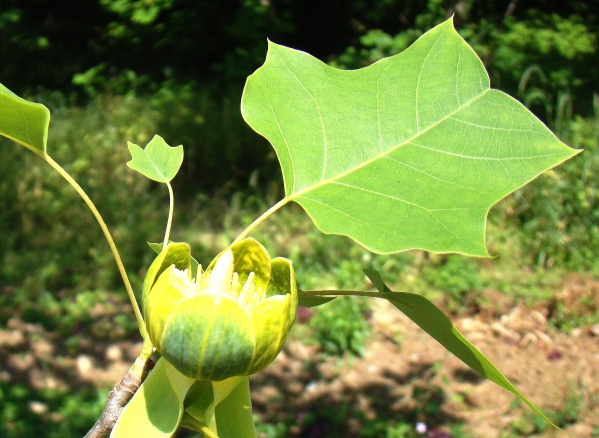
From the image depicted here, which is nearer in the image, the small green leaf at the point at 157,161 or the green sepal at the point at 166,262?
the green sepal at the point at 166,262

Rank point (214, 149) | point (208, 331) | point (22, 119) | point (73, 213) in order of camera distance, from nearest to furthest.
Result: point (208, 331) → point (22, 119) → point (73, 213) → point (214, 149)

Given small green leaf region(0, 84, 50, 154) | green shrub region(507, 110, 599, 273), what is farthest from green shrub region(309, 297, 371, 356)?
small green leaf region(0, 84, 50, 154)

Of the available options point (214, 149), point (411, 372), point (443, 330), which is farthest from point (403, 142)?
point (214, 149)

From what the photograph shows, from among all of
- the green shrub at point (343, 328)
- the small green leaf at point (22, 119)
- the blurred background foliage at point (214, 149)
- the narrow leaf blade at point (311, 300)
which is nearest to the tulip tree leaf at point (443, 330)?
the narrow leaf blade at point (311, 300)

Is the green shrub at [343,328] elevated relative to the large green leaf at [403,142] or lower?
lower

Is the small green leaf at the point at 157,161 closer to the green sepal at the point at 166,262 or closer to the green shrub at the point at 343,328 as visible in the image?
the green sepal at the point at 166,262

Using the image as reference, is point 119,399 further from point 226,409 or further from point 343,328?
point 343,328

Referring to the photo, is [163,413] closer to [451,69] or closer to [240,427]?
[240,427]

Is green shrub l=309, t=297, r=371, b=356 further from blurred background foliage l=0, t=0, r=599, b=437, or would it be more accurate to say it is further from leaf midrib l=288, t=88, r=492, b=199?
leaf midrib l=288, t=88, r=492, b=199
